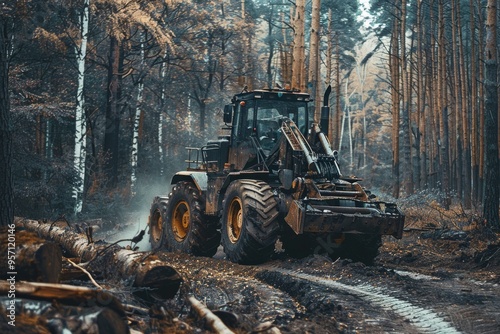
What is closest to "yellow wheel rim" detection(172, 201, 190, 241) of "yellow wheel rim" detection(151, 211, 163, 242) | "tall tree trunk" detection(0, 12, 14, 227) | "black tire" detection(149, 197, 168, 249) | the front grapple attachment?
"black tire" detection(149, 197, 168, 249)

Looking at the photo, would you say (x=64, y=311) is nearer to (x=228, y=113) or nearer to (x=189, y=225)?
(x=228, y=113)

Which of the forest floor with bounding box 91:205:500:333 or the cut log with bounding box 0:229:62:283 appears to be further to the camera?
the forest floor with bounding box 91:205:500:333

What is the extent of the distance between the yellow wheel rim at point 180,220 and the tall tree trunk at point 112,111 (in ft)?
33.8

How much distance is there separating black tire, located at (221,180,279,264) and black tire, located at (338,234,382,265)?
161 centimetres

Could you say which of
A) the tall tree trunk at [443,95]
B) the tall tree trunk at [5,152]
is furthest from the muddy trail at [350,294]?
the tall tree trunk at [443,95]

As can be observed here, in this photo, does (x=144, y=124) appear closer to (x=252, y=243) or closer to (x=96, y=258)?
(x=252, y=243)

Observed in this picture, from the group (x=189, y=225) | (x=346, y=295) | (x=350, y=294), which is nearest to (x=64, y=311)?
(x=346, y=295)

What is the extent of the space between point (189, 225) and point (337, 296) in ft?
19.6

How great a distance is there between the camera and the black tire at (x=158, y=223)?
49.9 feet

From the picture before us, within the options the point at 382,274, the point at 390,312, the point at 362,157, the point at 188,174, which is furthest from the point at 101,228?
the point at 362,157

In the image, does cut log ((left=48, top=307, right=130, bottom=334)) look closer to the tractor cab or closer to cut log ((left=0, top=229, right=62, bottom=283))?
cut log ((left=0, top=229, right=62, bottom=283))

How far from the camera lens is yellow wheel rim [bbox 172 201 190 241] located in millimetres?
14441

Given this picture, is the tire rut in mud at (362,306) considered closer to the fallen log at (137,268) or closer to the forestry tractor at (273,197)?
the forestry tractor at (273,197)

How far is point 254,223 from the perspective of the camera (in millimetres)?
11234
